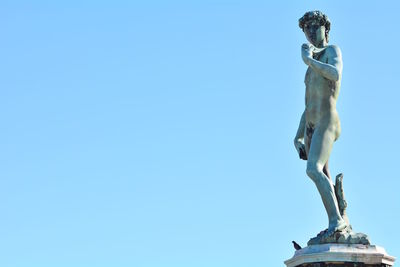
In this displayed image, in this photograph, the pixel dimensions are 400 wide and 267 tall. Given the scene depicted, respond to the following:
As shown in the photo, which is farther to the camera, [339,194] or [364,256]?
[339,194]

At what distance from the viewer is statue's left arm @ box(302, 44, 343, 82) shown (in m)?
15.7

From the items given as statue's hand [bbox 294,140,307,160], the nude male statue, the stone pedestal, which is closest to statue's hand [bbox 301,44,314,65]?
the nude male statue

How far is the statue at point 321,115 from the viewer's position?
50.6 feet

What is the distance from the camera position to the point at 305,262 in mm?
14734

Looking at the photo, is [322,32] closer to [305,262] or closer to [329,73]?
[329,73]

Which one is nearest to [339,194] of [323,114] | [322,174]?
[322,174]

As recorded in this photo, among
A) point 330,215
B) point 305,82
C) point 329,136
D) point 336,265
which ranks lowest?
point 336,265

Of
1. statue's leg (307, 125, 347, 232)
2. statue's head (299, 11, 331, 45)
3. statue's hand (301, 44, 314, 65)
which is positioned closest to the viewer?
statue's leg (307, 125, 347, 232)

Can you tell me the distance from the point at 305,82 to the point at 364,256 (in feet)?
12.0

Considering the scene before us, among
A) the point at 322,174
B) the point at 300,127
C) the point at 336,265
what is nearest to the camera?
the point at 336,265

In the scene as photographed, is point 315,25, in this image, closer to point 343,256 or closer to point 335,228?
point 335,228

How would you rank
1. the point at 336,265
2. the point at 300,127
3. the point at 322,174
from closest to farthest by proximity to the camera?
the point at 336,265, the point at 322,174, the point at 300,127

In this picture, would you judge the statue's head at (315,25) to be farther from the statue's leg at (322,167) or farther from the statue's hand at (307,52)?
the statue's leg at (322,167)

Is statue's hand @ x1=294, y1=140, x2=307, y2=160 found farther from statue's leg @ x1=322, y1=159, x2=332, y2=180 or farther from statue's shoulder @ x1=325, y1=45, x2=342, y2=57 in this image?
statue's shoulder @ x1=325, y1=45, x2=342, y2=57
